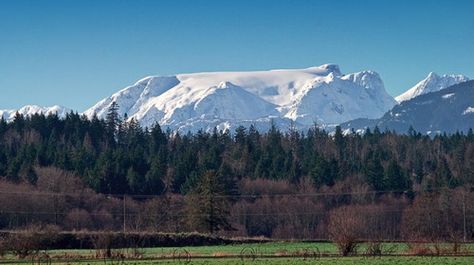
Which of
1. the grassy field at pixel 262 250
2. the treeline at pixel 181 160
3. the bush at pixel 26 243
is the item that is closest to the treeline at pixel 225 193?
the treeline at pixel 181 160

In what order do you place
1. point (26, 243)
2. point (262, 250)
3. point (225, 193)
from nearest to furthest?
point (26, 243)
point (262, 250)
point (225, 193)

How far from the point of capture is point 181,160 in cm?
14925

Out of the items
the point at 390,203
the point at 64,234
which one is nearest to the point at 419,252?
the point at 64,234

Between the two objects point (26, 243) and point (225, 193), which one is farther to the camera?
point (225, 193)

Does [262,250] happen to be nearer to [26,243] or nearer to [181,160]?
[26,243]

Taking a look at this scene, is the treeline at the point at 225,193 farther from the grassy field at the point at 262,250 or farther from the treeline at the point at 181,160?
the grassy field at the point at 262,250

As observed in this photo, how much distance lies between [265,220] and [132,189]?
2144 centimetres

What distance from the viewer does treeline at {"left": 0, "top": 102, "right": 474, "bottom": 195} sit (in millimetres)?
137375

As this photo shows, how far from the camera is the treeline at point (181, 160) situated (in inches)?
5408

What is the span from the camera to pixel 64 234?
81.8 metres

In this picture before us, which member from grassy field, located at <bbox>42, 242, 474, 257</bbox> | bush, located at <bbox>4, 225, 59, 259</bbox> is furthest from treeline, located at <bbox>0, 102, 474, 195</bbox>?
bush, located at <bbox>4, 225, 59, 259</bbox>

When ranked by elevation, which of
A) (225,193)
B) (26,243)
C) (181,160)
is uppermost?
(181,160)

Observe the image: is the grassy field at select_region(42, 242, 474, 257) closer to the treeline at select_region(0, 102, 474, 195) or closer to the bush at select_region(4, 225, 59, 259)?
the bush at select_region(4, 225, 59, 259)

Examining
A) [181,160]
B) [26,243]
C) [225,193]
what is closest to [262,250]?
[26,243]
